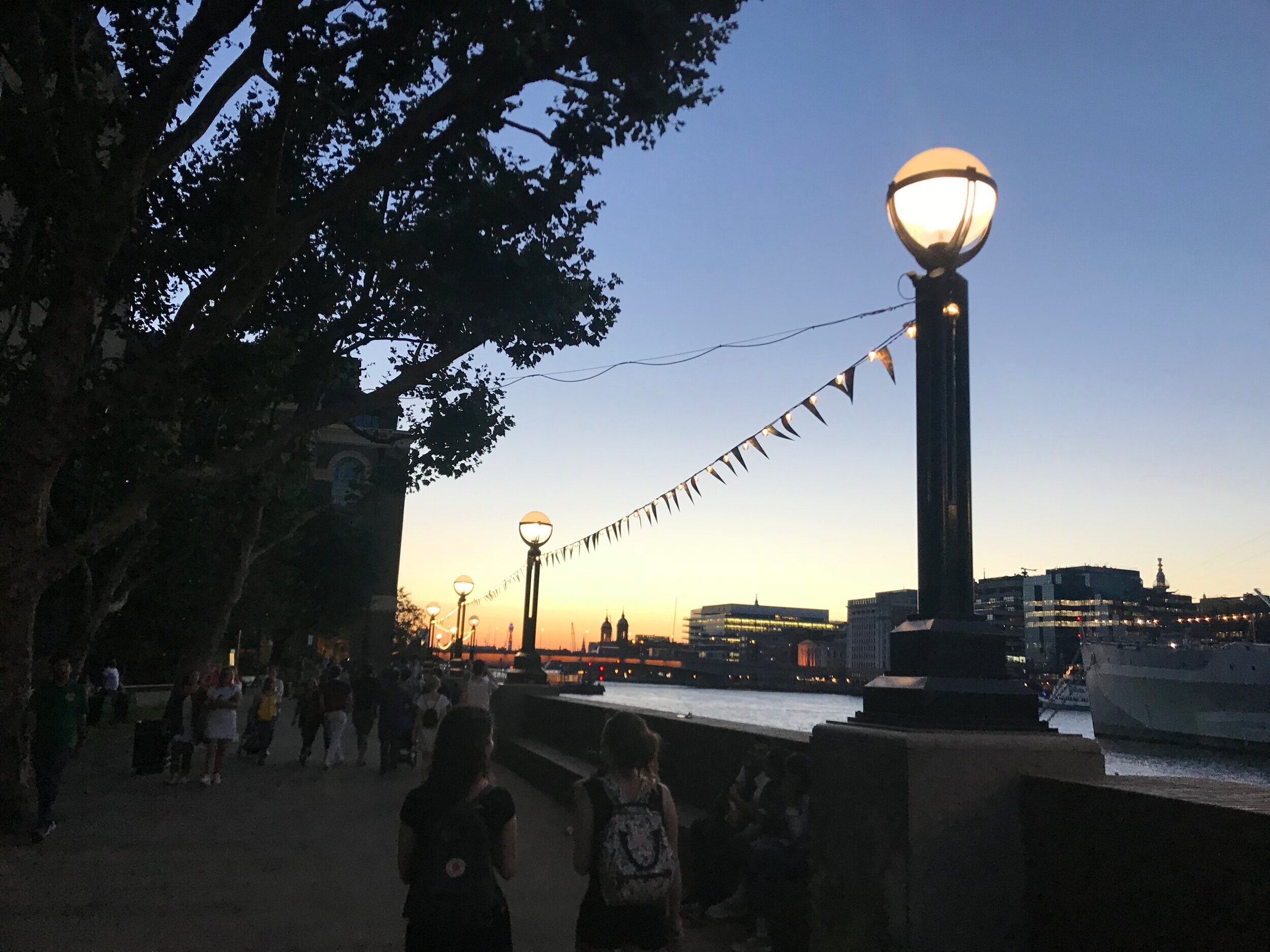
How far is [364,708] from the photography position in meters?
18.2

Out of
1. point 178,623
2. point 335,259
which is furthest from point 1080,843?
point 178,623

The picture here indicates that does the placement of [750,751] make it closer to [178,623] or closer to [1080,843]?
[1080,843]

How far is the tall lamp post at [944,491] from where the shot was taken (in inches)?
172

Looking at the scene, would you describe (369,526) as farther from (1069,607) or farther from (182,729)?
(1069,607)

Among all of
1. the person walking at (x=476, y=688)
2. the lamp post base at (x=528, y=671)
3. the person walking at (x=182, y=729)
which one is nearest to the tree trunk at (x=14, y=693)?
the person walking at (x=182, y=729)

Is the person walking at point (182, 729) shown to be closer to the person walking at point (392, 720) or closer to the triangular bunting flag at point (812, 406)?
the person walking at point (392, 720)

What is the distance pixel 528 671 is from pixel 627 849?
17.1 meters

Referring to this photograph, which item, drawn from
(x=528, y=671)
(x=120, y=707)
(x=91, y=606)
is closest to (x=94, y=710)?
(x=120, y=707)

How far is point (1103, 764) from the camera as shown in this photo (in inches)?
165

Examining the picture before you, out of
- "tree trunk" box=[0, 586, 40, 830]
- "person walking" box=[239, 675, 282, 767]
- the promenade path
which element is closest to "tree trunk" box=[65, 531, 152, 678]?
"person walking" box=[239, 675, 282, 767]

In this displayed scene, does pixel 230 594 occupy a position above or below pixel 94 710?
above

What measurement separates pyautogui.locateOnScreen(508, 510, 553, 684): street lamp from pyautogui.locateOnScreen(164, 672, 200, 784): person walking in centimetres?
618

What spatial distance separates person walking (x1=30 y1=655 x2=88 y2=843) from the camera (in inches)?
383

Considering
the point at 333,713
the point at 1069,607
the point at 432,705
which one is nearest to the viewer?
the point at 432,705
